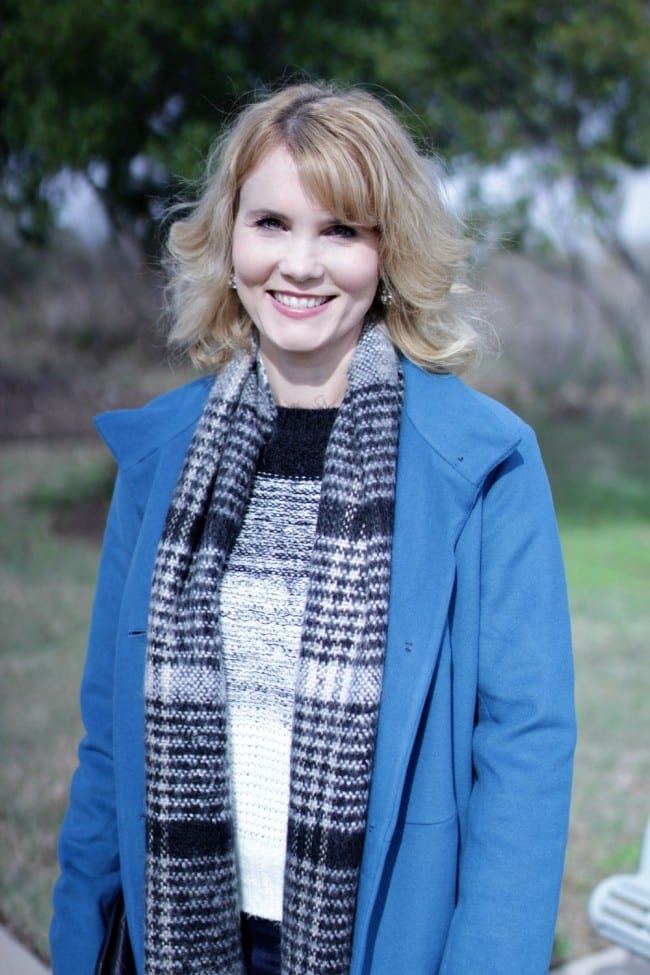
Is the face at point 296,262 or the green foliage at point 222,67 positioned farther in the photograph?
the green foliage at point 222,67

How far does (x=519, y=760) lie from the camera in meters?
1.45

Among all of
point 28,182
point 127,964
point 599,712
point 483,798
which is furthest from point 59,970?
point 28,182

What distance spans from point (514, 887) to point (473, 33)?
7913mm

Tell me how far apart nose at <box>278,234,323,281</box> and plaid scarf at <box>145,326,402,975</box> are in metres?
0.19

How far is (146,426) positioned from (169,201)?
407 centimetres

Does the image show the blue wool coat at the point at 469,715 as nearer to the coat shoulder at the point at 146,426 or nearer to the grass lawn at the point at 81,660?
the coat shoulder at the point at 146,426

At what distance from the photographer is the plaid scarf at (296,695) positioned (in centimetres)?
152

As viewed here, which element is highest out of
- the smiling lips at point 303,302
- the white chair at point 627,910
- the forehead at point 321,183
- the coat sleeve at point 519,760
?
the forehead at point 321,183

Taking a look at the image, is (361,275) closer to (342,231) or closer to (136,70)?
(342,231)

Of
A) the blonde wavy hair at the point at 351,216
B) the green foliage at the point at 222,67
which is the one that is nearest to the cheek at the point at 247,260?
the blonde wavy hair at the point at 351,216

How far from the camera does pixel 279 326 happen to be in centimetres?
166

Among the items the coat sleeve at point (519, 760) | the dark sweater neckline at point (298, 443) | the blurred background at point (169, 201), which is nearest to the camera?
the coat sleeve at point (519, 760)

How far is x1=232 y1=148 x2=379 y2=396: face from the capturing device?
161 cm

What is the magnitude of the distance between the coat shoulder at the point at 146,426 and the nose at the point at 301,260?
0.37 metres
